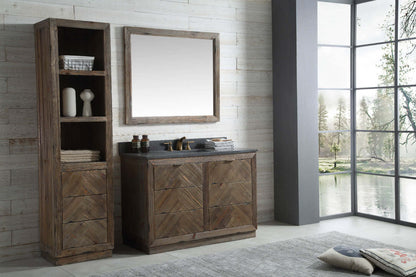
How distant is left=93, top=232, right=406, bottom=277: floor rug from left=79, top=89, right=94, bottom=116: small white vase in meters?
1.43

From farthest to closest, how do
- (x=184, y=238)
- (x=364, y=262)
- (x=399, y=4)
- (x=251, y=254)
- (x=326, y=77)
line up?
(x=326, y=77), (x=399, y=4), (x=184, y=238), (x=251, y=254), (x=364, y=262)

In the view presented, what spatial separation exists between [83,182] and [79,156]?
24cm

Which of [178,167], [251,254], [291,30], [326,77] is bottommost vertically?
[251,254]

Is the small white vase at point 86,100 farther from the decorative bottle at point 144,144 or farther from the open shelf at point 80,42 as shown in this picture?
the decorative bottle at point 144,144

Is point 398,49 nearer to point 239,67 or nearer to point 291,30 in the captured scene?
point 291,30

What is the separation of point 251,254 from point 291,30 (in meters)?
2.59

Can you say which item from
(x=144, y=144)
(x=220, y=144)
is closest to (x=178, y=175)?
(x=144, y=144)

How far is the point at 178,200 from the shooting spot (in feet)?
16.0

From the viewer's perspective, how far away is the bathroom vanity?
4.76 meters

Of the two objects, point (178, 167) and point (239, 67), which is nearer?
point (178, 167)

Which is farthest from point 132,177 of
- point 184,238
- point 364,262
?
point 364,262

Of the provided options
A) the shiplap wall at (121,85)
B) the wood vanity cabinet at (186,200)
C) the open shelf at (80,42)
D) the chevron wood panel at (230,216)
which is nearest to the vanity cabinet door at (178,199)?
the wood vanity cabinet at (186,200)

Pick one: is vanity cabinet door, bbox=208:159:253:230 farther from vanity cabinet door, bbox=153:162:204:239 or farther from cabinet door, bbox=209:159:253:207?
vanity cabinet door, bbox=153:162:204:239

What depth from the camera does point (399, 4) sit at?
5.68 meters
